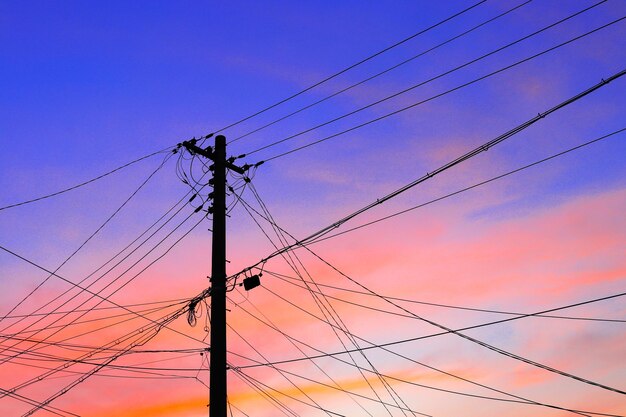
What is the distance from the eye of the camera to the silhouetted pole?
13.8m

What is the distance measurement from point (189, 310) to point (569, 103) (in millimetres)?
11668

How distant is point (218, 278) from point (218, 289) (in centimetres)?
29

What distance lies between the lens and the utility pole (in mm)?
13805

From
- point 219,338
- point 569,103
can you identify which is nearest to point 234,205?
point 219,338

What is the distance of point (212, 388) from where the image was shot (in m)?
13.8

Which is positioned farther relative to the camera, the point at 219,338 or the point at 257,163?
the point at 257,163

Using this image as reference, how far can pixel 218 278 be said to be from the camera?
15023mm

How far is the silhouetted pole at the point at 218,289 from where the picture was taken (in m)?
13.8

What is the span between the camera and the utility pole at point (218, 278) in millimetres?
13805

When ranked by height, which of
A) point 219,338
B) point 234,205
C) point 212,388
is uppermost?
point 234,205

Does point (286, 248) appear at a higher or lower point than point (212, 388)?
higher

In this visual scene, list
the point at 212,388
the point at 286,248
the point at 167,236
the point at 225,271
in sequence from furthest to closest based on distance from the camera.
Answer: the point at 167,236, the point at 286,248, the point at 225,271, the point at 212,388

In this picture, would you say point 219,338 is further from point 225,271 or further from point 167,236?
point 167,236

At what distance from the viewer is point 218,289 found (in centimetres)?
1492
